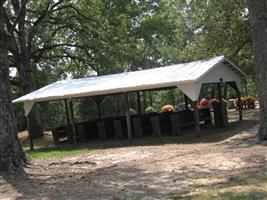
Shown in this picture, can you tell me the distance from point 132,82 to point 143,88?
1127mm

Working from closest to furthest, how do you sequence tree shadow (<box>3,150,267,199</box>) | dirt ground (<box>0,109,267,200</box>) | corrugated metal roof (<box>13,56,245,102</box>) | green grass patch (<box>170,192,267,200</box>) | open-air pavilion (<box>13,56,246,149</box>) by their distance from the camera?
green grass patch (<box>170,192,267,200</box>), tree shadow (<box>3,150,267,199</box>), dirt ground (<box>0,109,267,200</box>), open-air pavilion (<box>13,56,246,149</box>), corrugated metal roof (<box>13,56,245,102</box>)

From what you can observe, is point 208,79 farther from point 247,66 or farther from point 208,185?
point 247,66

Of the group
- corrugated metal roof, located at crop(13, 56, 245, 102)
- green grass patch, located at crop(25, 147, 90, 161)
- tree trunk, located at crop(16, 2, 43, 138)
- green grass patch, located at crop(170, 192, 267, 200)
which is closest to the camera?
green grass patch, located at crop(170, 192, 267, 200)

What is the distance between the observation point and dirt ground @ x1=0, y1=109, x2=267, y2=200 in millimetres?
8984

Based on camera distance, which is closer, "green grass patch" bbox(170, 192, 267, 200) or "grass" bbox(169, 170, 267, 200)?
"green grass patch" bbox(170, 192, 267, 200)

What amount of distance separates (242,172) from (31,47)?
22.8m

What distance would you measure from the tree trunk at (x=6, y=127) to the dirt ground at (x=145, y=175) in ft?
1.56

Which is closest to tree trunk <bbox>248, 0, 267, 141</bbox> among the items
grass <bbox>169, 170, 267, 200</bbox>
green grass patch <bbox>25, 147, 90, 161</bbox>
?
grass <bbox>169, 170, 267, 200</bbox>

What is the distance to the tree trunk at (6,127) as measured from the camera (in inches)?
479

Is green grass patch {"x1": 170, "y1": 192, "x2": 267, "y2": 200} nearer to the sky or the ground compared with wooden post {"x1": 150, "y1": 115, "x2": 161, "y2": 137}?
nearer to the ground

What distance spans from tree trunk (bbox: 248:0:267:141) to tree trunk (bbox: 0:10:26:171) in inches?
262

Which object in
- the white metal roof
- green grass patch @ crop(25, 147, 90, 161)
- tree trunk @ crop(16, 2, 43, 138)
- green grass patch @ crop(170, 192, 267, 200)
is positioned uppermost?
tree trunk @ crop(16, 2, 43, 138)

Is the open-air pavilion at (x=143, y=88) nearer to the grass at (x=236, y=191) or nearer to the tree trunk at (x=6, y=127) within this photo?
the tree trunk at (x=6, y=127)

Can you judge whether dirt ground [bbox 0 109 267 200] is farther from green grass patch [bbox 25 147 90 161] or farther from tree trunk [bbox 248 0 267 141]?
green grass patch [bbox 25 147 90 161]
